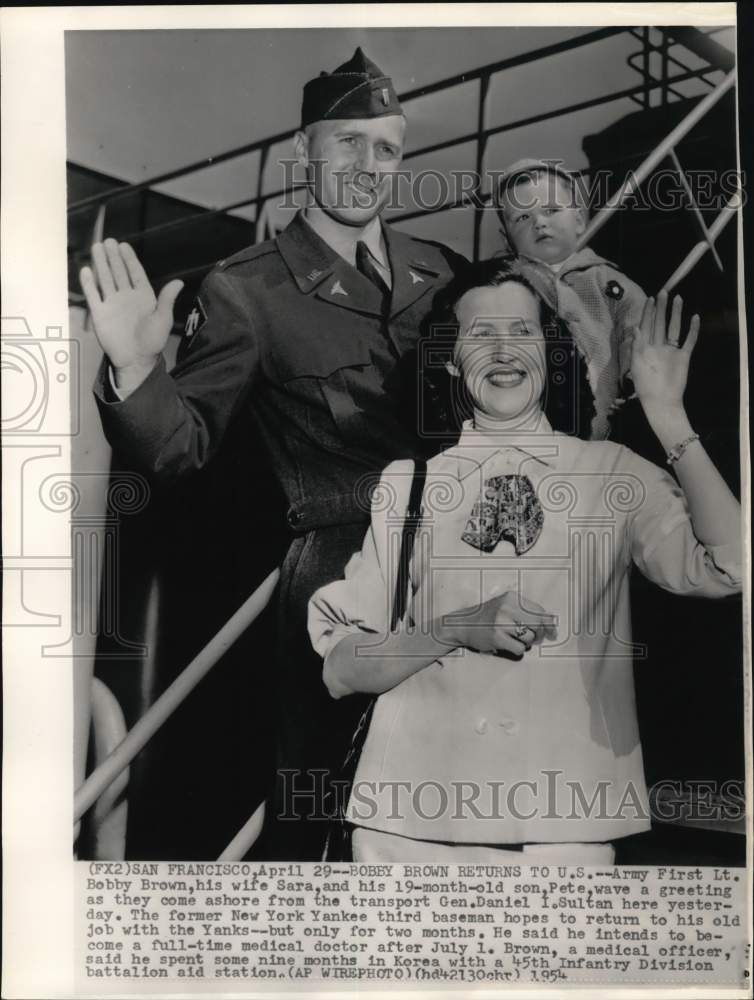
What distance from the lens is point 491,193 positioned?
2184 mm

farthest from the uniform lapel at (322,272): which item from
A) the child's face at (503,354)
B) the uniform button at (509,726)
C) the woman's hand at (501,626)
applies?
the uniform button at (509,726)

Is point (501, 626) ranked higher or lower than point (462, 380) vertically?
lower

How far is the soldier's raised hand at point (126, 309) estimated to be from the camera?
7.04 feet

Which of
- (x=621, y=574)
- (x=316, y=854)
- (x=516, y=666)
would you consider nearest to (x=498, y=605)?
(x=516, y=666)

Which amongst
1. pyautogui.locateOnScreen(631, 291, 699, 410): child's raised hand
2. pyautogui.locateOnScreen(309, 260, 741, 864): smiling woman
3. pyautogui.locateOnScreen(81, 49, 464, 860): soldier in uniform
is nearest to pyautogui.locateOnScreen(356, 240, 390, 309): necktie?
pyautogui.locateOnScreen(81, 49, 464, 860): soldier in uniform

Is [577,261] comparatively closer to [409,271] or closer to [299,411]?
[409,271]

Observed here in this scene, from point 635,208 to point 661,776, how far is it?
Result: 1.30 metres

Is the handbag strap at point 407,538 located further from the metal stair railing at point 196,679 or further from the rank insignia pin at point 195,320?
the rank insignia pin at point 195,320

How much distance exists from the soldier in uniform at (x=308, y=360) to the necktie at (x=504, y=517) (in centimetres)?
19

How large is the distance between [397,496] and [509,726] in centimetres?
57

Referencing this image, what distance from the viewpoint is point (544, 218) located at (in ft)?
7.16

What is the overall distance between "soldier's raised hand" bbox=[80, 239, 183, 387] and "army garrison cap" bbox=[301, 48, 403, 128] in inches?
20.5

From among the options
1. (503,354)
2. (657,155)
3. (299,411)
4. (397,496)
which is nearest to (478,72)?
(657,155)

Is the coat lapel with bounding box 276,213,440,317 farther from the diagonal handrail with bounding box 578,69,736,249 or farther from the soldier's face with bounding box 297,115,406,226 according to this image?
the diagonal handrail with bounding box 578,69,736,249
